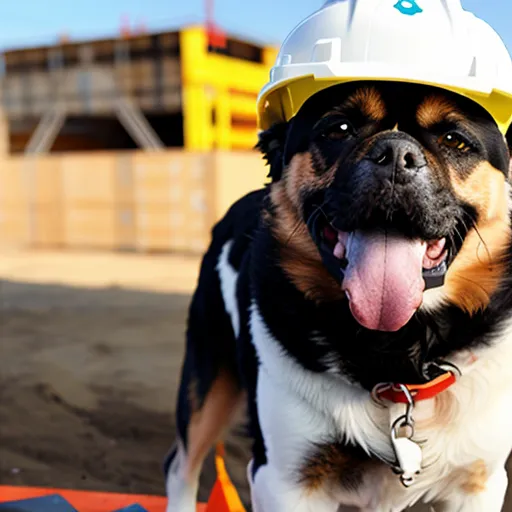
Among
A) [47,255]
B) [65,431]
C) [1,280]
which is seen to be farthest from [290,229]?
[47,255]

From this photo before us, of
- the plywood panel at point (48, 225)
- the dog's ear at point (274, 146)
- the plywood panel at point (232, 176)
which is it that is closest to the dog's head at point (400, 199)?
the dog's ear at point (274, 146)

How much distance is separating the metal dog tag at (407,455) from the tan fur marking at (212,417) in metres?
0.95

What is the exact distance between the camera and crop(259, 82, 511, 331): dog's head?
5.94ft

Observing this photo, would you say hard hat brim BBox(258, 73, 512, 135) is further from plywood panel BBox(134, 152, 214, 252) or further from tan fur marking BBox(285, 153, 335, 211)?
plywood panel BBox(134, 152, 214, 252)

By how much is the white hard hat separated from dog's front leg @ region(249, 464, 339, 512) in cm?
107

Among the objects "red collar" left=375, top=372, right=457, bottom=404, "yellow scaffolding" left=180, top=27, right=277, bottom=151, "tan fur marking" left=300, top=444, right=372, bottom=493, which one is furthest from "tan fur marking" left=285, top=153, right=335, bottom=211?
"yellow scaffolding" left=180, top=27, right=277, bottom=151

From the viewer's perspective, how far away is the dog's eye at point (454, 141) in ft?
6.20

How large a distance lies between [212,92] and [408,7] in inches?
672

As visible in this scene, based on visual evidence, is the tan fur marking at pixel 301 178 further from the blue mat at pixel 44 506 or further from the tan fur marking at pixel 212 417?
the blue mat at pixel 44 506

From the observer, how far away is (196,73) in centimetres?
1778

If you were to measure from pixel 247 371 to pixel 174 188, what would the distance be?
9763 millimetres

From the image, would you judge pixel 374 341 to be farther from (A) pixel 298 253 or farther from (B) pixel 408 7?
(B) pixel 408 7

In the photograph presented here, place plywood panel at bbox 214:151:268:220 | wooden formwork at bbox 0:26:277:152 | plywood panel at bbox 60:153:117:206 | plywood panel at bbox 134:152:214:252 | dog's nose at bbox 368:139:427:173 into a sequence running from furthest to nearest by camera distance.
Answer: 1. wooden formwork at bbox 0:26:277:152
2. plywood panel at bbox 60:153:117:206
3. plywood panel at bbox 134:152:214:252
4. plywood panel at bbox 214:151:268:220
5. dog's nose at bbox 368:139:427:173

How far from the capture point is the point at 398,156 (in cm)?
177
